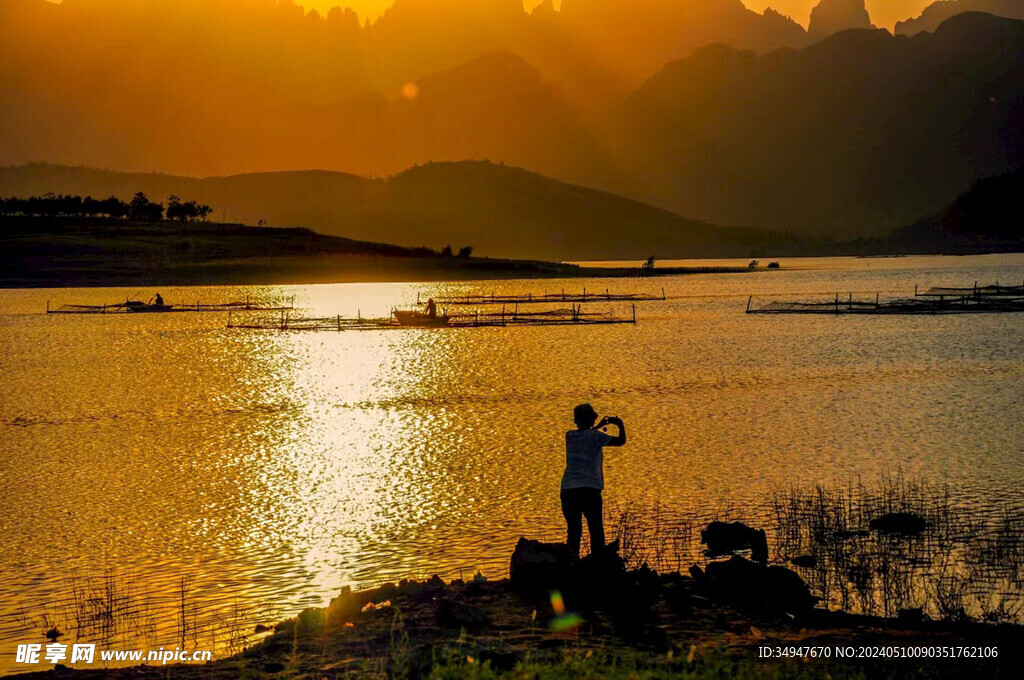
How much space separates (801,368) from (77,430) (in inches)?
1551

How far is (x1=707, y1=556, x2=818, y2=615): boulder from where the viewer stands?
16.0 m

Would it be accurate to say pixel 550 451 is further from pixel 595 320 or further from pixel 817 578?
pixel 595 320

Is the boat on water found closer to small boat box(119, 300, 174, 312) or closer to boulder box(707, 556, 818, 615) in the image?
small boat box(119, 300, 174, 312)

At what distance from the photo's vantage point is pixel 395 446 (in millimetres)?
36438

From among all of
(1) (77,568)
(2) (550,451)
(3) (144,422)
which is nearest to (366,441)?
(2) (550,451)

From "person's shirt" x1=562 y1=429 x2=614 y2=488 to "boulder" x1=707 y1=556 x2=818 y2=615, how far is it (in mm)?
2424

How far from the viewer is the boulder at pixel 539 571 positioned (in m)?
16.0

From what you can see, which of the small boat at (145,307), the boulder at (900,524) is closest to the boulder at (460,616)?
the boulder at (900,524)

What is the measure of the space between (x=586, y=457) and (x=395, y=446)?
20.2 metres

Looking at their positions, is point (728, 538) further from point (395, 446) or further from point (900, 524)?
point (395, 446)

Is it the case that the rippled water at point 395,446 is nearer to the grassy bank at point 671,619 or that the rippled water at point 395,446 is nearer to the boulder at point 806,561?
the grassy bank at point 671,619

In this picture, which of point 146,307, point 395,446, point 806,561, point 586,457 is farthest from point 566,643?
point 146,307

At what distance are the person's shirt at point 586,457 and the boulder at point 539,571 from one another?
1194 mm

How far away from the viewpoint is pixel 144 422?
4416cm
